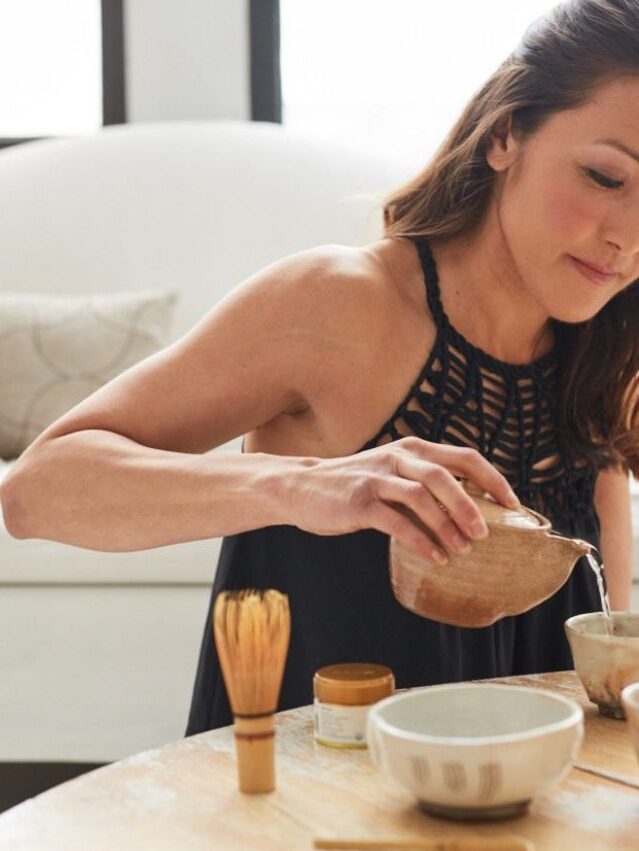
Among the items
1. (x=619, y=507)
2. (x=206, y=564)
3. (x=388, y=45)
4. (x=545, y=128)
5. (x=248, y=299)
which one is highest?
(x=388, y=45)

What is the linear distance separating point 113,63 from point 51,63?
0.21m

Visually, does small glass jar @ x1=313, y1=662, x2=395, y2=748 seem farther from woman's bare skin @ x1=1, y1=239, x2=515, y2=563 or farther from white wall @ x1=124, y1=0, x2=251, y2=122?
white wall @ x1=124, y1=0, x2=251, y2=122

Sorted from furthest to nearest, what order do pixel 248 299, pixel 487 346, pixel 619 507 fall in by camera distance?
pixel 619 507, pixel 487 346, pixel 248 299

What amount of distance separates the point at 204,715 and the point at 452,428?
0.39 metres

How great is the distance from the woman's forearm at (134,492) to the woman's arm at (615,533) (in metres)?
0.57

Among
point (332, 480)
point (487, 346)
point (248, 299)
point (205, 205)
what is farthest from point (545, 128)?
point (205, 205)

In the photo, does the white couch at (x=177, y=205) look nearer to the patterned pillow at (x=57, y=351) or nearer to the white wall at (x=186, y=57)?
the patterned pillow at (x=57, y=351)

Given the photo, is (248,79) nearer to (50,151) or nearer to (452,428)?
(50,151)

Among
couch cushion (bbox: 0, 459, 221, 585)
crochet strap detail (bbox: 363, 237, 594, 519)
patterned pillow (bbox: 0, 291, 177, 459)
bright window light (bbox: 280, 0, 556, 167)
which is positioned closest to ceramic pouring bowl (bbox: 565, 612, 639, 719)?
crochet strap detail (bbox: 363, 237, 594, 519)

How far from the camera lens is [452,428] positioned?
1369 millimetres

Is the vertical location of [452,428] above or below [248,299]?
below

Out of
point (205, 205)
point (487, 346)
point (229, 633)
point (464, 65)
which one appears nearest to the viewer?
point (229, 633)

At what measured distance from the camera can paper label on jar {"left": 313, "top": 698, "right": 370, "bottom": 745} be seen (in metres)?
0.90

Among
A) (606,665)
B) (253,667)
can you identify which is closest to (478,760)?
(253,667)
